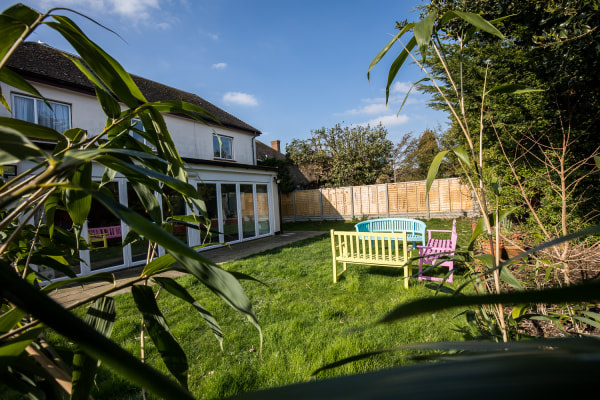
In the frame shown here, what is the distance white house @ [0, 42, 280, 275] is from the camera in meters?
6.93

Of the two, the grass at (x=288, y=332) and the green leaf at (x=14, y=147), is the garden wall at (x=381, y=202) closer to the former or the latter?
the grass at (x=288, y=332)

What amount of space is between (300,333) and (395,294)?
1.74m

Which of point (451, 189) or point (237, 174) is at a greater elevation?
point (237, 174)

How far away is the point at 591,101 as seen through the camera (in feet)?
13.3

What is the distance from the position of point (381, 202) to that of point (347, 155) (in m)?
6.71

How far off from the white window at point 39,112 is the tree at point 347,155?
1678 centimetres

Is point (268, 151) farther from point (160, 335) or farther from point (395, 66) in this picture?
point (160, 335)

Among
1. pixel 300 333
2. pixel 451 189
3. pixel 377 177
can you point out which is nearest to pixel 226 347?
pixel 300 333

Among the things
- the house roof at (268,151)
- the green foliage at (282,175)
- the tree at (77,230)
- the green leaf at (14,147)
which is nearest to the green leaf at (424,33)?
the tree at (77,230)

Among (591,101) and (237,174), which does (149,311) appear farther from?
(237,174)

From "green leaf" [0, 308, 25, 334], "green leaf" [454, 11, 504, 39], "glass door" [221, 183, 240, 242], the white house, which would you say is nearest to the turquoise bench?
the white house

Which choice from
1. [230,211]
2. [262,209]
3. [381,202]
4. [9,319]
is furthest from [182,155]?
[381,202]

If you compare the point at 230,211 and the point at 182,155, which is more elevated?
the point at 182,155

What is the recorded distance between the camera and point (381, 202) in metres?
16.6
